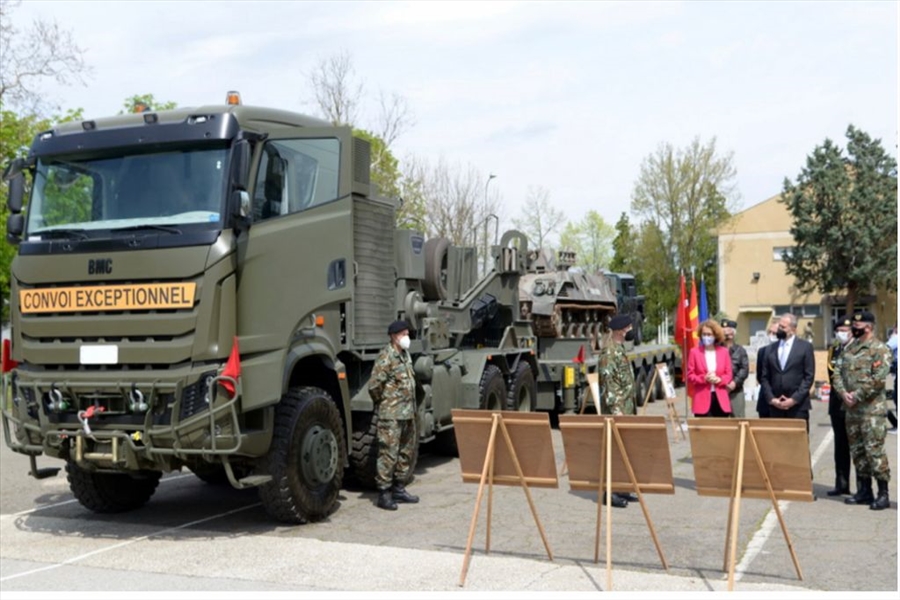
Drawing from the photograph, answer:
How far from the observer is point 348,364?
10.3m

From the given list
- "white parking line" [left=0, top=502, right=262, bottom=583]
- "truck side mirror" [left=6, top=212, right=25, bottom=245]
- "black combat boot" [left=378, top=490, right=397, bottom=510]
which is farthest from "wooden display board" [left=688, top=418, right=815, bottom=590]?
"truck side mirror" [left=6, top=212, right=25, bottom=245]

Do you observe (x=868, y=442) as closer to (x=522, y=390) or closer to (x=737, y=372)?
(x=737, y=372)

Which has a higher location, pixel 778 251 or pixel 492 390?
pixel 778 251

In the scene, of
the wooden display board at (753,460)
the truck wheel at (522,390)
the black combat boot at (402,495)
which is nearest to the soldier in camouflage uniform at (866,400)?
the wooden display board at (753,460)

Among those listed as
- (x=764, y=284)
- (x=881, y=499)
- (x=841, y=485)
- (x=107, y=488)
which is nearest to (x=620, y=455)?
(x=881, y=499)

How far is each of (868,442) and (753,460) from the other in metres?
3.26

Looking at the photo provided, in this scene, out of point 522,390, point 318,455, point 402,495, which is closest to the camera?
point 318,455

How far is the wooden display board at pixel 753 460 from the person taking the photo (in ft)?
21.6

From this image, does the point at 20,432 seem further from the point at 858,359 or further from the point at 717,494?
the point at 858,359

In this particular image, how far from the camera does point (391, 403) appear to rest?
9.73 meters

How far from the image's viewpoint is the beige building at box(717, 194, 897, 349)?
55000 millimetres

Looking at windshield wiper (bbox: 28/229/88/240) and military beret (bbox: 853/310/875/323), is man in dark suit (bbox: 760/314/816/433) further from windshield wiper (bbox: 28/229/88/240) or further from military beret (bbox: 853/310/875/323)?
windshield wiper (bbox: 28/229/88/240)

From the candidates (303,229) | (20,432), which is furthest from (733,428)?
(20,432)

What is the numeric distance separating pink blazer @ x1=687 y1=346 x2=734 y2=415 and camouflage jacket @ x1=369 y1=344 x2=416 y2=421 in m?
3.01
